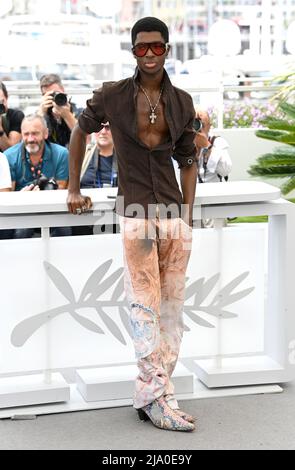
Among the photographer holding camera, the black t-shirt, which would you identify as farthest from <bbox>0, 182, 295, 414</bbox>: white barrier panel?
the black t-shirt

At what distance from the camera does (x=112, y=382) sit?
5.79 meters

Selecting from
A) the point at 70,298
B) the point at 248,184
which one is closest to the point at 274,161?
the point at 248,184

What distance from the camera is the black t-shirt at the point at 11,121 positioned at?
9680mm

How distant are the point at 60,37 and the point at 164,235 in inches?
505

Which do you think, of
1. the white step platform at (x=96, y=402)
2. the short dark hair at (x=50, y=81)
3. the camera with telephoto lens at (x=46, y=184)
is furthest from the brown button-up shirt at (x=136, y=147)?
the short dark hair at (x=50, y=81)

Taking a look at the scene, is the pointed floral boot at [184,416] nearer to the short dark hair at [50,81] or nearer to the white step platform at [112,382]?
the white step platform at [112,382]

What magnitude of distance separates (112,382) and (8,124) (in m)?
4.49

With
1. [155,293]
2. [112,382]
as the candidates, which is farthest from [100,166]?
[155,293]

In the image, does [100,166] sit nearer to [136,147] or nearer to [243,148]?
[136,147]

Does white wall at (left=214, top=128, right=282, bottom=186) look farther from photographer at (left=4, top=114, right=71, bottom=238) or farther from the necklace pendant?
the necklace pendant

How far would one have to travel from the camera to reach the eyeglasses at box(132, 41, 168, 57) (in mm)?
5215

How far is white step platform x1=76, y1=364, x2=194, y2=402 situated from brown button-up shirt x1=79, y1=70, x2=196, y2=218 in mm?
990

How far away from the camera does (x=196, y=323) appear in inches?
242

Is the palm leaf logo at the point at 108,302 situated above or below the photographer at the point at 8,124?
below
